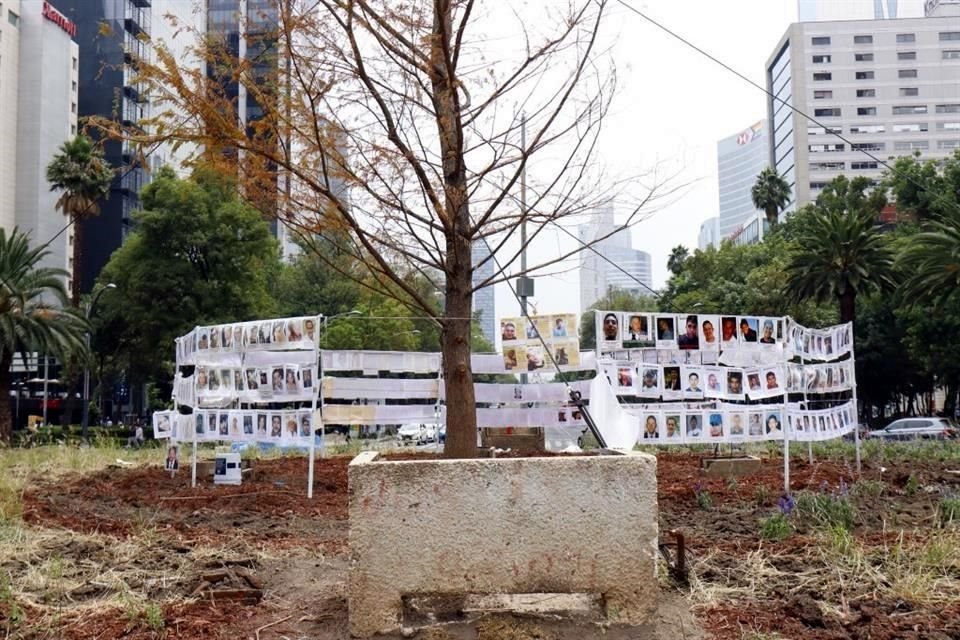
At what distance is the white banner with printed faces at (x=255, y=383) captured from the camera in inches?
435

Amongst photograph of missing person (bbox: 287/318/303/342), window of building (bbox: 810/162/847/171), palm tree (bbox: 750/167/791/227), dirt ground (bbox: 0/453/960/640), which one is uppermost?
window of building (bbox: 810/162/847/171)

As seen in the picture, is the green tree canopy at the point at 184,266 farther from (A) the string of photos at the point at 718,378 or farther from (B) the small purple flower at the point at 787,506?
(B) the small purple flower at the point at 787,506

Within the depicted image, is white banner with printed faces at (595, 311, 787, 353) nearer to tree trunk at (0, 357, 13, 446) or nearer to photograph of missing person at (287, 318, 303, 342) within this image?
photograph of missing person at (287, 318, 303, 342)

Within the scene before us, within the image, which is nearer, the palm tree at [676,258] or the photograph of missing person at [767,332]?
the photograph of missing person at [767,332]

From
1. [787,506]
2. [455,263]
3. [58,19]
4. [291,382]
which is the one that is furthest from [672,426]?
[58,19]

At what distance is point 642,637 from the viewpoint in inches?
180

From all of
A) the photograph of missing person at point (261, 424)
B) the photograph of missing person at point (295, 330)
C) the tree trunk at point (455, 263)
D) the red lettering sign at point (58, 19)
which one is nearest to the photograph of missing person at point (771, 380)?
the photograph of missing person at point (295, 330)

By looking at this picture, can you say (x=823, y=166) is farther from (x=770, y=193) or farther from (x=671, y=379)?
(x=671, y=379)

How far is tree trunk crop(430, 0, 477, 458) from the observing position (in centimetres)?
554

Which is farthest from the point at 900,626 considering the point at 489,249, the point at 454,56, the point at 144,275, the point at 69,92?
the point at 69,92

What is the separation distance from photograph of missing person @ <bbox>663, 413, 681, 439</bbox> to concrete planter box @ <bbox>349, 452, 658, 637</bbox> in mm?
6161

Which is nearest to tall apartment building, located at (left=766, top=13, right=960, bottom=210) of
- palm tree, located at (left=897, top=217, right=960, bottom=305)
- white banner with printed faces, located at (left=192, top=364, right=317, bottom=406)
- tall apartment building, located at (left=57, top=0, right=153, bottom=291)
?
tall apartment building, located at (left=57, top=0, right=153, bottom=291)

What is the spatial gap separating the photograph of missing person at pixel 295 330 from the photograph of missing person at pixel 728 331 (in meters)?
5.59

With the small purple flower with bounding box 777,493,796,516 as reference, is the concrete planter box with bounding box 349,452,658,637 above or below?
above
